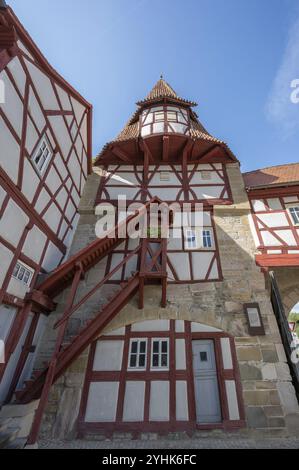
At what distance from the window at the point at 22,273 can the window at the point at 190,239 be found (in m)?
5.04

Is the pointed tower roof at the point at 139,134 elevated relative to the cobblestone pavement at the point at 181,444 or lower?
elevated

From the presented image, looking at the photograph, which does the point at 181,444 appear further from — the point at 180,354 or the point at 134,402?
the point at 180,354

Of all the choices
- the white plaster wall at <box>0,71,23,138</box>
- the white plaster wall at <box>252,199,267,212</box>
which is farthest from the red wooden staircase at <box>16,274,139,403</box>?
the white plaster wall at <box>252,199,267,212</box>

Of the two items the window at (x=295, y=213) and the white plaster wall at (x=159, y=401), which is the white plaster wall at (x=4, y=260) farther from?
the window at (x=295, y=213)

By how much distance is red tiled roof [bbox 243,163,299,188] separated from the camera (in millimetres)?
9289

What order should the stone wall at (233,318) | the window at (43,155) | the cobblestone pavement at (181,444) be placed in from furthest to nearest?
the window at (43,155) → the stone wall at (233,318) → the cobblestone pavement at (181,444)

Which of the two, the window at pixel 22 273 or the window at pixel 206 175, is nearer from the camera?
the window at pixel 22 273

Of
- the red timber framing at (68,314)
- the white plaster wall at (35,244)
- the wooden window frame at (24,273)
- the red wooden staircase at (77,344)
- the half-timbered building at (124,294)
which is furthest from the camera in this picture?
the white plaster wall at (35,244)

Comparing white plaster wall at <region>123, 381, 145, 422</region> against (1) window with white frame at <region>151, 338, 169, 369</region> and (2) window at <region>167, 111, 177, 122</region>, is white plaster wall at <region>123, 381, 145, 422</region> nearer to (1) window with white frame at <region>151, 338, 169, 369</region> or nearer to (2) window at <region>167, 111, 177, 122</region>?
(1) window with white frame at <region>151, 338, 169, 369</region>

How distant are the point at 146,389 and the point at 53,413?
228 centimetres

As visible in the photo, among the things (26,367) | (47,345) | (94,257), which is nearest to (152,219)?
(94,257)

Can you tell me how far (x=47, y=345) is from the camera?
6363mm

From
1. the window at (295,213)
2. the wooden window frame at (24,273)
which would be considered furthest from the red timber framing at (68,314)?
the window at (295,213)

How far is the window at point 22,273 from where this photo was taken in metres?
5.52
